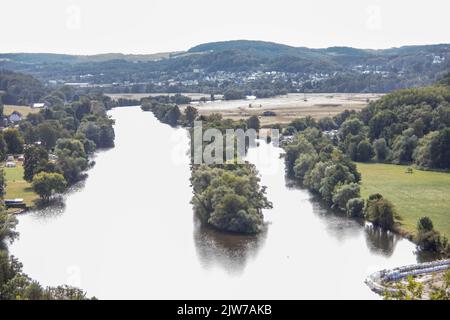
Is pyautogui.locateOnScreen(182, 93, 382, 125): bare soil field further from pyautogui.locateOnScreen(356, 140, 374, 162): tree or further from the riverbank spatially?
the riverbank

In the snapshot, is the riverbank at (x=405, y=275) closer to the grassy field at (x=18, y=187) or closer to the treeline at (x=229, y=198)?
the treeline at (x=229, y=198)

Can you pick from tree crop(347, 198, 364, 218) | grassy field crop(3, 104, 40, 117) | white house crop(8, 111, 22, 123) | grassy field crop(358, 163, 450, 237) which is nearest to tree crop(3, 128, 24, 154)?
white house crop(8, 111, 22, 123)

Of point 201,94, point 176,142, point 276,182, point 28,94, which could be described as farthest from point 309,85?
point 276,182

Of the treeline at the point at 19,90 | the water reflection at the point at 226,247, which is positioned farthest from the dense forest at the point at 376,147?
the treeline at the point at 19,90

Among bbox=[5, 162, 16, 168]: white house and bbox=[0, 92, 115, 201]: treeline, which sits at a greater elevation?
bbox=[0, 92, 115, 201]: treeline

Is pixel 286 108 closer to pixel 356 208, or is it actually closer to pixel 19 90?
pixel 19 90

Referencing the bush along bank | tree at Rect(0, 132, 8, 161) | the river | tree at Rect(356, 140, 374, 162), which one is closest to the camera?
the river
